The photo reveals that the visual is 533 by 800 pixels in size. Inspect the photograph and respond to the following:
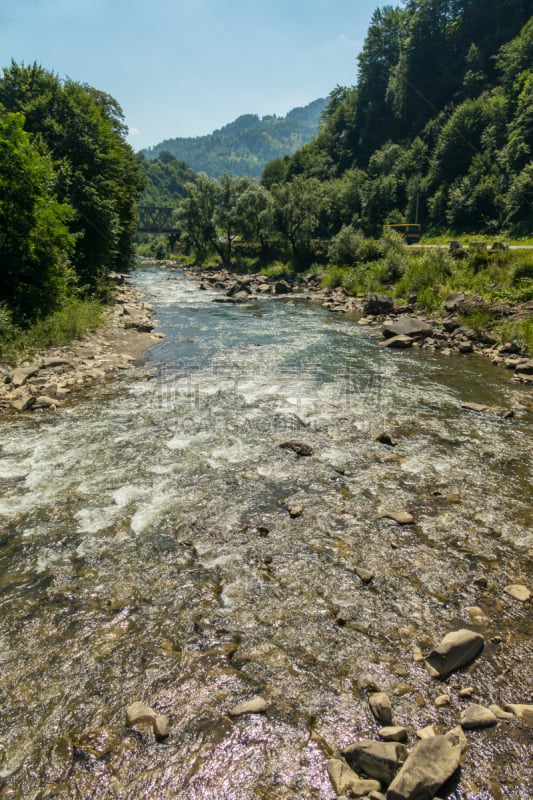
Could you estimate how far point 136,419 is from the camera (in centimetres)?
1232

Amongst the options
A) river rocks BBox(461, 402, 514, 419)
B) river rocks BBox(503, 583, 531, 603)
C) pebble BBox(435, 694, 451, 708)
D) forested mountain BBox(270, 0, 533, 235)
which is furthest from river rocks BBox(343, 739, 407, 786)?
forested mountain BBox(270, 0, 533, 235)

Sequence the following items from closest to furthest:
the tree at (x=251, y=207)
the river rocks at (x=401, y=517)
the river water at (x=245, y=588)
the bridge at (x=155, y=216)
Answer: the river water at (x=245, y=588) → the river rocks at (x=401, y=517) → the tree at (x=251, y=207) → the bridge at (x=155, y=216)

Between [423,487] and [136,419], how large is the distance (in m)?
7.93

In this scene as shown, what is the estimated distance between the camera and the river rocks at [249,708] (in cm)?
446

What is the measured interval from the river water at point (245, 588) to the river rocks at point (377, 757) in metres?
0.23

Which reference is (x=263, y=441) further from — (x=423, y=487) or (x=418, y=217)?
(x=418, y=217)

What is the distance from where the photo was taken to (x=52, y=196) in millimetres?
21719

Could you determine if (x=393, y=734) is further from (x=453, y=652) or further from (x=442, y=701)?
(x=453, y=652)

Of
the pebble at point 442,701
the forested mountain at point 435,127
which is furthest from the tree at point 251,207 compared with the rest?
the pebble at point 442,701

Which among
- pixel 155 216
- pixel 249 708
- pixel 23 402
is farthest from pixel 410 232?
pixel 155 216

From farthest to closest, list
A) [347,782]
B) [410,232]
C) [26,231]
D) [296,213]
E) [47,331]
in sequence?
1. [410,232]
2. [296,213]
3. [47,331]
4. [26,231]
5. [347,782]

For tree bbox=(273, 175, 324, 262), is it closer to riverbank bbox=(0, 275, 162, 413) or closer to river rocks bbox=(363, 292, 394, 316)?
river rocks bbox=(363, 292, 394, 316)

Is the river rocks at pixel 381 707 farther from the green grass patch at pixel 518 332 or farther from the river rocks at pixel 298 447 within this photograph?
the green grass patch at pixel 518 332

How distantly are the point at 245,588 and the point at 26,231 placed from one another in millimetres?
17909
